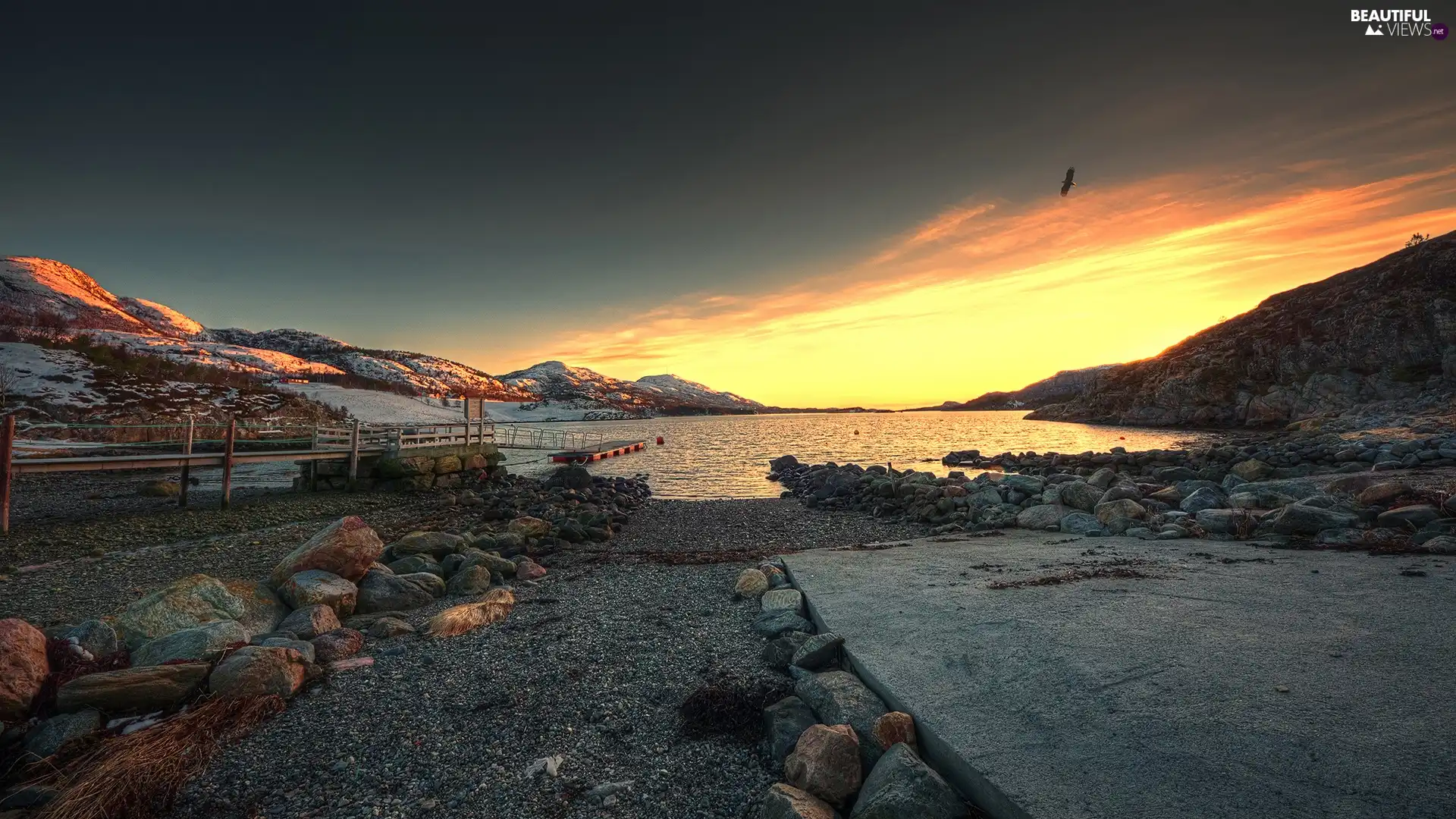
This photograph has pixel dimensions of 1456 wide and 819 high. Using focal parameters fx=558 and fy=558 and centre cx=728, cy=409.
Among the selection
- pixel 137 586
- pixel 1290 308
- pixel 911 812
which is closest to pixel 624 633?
pixel 911 812

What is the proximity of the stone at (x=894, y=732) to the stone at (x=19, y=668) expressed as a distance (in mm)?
7470

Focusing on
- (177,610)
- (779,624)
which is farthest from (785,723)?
(177,610)

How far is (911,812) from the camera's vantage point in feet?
11.1

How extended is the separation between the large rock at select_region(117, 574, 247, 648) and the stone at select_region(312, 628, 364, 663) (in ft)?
4.74

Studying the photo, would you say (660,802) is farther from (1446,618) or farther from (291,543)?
(291,543)

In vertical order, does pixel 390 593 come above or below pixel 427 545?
below

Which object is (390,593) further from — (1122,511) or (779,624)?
(1122,511)

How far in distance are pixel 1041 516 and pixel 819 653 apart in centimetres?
965

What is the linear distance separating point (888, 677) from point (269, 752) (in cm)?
537

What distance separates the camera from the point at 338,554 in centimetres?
898

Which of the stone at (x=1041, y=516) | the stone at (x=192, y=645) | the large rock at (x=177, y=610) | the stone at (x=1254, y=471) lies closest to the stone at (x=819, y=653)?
the stone at (x=192, y=645)

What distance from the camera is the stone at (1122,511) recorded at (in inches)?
452

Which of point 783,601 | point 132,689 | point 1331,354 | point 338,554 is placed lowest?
point 132,689

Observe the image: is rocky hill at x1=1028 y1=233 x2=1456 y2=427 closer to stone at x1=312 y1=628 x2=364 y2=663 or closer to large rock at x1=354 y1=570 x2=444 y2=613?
large rock at x1=354 y1=570 x2=444 y2=613
